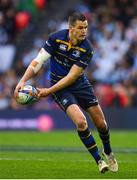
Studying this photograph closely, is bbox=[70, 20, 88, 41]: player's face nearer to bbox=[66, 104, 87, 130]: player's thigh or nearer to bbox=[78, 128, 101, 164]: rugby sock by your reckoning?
bbox=[66, 104, 87, 130]: player's thigh

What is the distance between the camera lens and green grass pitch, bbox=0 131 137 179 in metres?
12.7

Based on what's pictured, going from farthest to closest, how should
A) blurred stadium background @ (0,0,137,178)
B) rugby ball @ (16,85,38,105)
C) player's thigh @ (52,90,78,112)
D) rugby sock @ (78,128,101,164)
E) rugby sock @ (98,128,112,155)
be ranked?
blurred stadium background @ (0,0,137,178) → rugby sock @ (98,128,112,155) → player's thigh @ (52,90,78,112) → rugby sock @ (78,128,101,164) → rugby ball @ (16,85,38,105)

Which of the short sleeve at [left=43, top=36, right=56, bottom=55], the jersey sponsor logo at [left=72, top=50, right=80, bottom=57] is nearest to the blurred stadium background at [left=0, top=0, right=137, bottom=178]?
the short sleeve at [left=43, top=36, right=56, bottom=55]

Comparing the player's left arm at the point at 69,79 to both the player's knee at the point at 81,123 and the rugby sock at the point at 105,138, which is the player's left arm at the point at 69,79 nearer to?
the player's knee at the point at 81,123

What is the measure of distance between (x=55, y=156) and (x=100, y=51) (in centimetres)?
943

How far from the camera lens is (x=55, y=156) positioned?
16578 millimetres

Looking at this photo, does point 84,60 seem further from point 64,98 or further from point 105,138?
point 105,138

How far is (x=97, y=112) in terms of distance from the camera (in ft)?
44.0

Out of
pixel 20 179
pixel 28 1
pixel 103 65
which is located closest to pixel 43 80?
pixel 103 65

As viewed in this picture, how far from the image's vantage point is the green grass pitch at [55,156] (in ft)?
41.6

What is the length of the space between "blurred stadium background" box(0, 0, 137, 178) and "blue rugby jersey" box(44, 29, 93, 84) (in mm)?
10876

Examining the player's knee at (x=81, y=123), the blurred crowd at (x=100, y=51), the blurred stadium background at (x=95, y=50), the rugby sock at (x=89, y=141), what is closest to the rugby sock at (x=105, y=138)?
the rugby sock at (x=89, y=141)

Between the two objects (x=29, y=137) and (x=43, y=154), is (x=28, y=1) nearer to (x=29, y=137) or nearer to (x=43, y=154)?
(x=29, y=137)

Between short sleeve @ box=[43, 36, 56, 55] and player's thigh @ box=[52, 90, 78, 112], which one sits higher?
short sleeve @ box=[43, 36, 56, 55]
